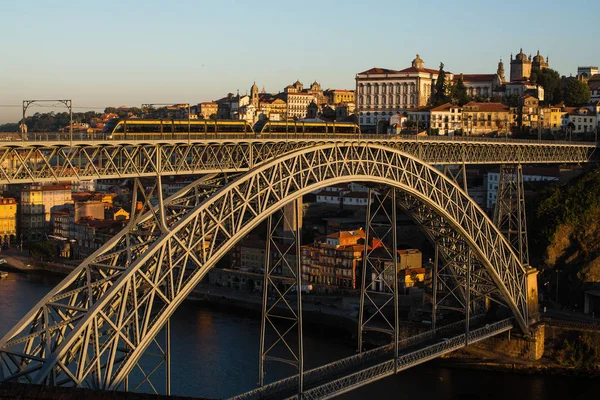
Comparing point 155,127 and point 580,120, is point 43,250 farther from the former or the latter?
point 155,127

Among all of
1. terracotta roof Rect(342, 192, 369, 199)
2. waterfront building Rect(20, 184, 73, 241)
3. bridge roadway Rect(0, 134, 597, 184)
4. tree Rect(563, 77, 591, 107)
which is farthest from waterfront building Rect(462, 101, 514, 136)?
bridge roadway Rect(0, 134, 597, 184)

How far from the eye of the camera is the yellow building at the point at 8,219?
64.8 m

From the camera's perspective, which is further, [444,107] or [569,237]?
[444,107]

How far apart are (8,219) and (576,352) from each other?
140 feet

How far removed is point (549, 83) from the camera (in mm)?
73938

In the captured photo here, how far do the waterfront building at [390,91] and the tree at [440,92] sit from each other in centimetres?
222

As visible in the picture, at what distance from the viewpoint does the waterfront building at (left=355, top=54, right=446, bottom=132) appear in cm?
7275

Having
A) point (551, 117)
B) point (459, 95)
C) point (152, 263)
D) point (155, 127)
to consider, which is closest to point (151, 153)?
point (155, 127)

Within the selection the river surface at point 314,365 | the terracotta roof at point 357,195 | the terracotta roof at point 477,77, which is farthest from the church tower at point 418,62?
the river surface at point 314,365

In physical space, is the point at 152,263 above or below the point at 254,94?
below

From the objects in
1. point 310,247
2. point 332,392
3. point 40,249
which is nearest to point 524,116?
point 310,247

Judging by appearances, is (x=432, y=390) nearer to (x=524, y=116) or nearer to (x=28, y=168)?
(x=28, y=168)

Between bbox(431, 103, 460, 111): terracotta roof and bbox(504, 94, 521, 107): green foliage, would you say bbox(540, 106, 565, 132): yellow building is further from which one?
bbox(431, 103, 460, 111): terracotta roof

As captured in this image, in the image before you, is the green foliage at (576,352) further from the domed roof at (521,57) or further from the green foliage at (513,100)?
the domed roof at (521,57)
